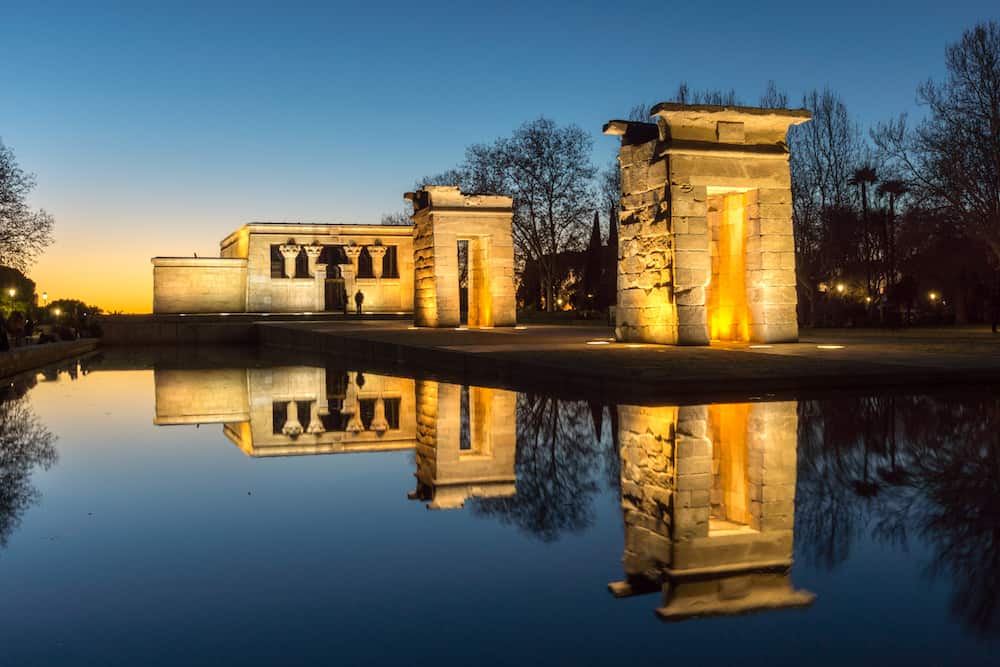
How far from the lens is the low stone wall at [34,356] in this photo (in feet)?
56.6

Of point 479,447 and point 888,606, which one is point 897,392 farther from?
point 888,606

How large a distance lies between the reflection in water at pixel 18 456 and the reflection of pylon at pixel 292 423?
6.90ft

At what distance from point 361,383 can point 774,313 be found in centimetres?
827

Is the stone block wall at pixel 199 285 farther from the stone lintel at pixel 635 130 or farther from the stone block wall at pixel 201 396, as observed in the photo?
the stone lintel at pixel 635 130

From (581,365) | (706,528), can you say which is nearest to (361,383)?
(581,365)

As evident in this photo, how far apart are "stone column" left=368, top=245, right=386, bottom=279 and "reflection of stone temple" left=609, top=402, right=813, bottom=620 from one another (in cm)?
3875

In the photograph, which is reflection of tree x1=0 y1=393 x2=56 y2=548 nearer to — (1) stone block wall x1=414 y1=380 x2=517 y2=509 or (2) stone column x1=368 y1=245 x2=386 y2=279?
(1) stone block wall x1=414 y1=380 x2=517 y2=509

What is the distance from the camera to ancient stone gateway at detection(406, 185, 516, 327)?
2738 centimetres

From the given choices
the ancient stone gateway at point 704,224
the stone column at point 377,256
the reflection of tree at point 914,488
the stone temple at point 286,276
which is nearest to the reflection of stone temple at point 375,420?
the reflection of tree at point 914,488

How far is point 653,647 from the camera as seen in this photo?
9.64 feet

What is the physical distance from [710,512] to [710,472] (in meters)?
1.06

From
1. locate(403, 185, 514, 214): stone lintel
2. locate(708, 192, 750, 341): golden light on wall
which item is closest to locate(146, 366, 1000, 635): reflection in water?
locate(708, 192, 750, 341): golden light on wall

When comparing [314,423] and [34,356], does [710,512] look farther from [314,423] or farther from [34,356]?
[34,356]

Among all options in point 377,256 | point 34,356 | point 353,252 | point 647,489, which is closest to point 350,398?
point 647,489
